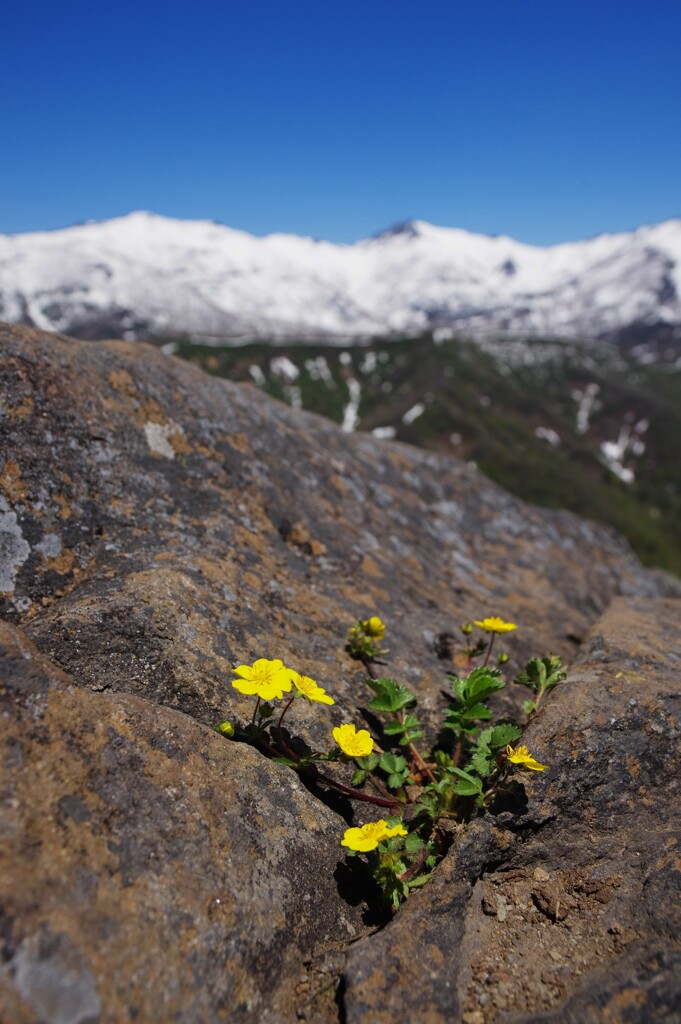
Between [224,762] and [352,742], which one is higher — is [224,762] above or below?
below

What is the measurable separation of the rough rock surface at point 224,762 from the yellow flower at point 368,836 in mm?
520

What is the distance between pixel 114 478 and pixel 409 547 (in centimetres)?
481

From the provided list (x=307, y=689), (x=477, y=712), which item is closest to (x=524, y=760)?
(x=477, y=712)

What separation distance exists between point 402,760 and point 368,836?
955 millimetres

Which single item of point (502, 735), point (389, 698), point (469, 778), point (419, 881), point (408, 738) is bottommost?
point (419, 881)

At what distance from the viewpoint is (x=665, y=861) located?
169 inches

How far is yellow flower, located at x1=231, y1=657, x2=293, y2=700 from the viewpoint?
14.5 feet

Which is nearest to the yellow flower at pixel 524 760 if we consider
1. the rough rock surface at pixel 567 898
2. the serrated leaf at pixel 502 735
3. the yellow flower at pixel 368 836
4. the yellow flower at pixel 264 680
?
the serrated leaf at pixel 502 735

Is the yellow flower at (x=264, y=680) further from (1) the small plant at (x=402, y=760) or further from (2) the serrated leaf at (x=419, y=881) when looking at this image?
(2) the serrated leaf at (x=419, y=881)

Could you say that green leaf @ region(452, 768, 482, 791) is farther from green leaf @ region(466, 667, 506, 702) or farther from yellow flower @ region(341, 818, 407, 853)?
green leaf @ region(466, 667, 506, 702)

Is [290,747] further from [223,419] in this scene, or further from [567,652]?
[223,419]

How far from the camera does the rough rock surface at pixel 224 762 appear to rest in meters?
3.37

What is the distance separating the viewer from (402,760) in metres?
5.09

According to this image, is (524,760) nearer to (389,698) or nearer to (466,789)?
(466,789)
